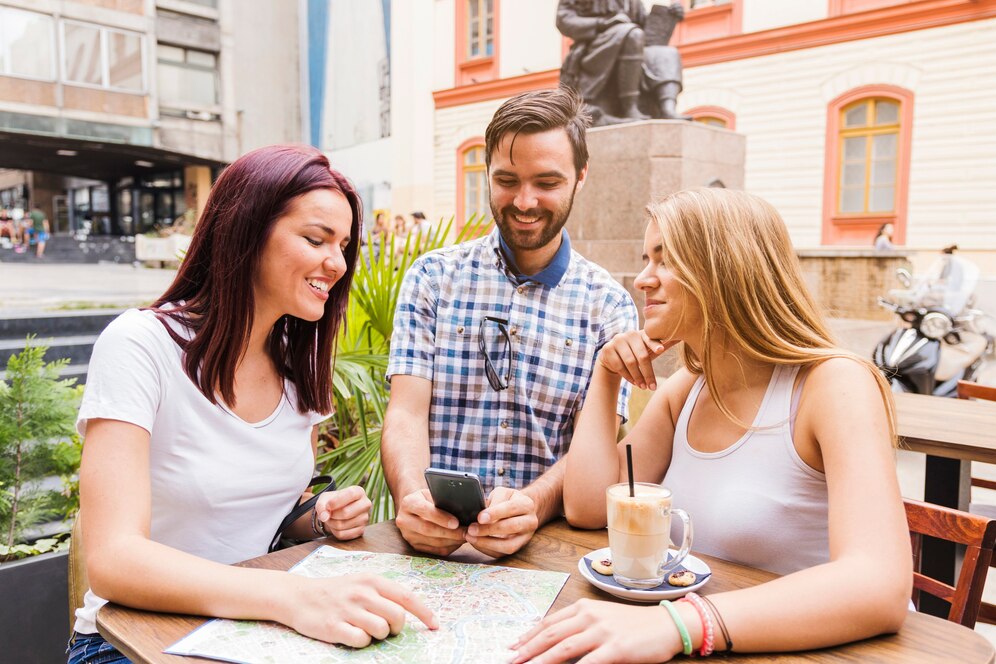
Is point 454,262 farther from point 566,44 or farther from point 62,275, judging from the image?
point 566,44

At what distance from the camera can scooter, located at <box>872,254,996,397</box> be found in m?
4.38

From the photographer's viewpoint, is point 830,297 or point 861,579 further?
point 830,297

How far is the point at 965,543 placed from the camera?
1.20 m

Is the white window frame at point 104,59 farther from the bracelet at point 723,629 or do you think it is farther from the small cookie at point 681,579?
the bracelet at point 723,629

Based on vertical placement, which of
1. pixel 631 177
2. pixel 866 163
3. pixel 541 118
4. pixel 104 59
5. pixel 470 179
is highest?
pixel 104 59

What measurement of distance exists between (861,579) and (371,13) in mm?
5120

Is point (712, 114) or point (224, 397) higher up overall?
point (712, 114)

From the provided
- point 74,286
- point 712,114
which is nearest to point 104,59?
point 74,286

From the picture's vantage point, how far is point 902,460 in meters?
4.33

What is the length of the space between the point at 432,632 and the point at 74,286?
411 cm

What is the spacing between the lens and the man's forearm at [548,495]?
4.36ft

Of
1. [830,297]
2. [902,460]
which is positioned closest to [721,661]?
[902,460]

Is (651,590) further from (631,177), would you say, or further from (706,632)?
(631,177)

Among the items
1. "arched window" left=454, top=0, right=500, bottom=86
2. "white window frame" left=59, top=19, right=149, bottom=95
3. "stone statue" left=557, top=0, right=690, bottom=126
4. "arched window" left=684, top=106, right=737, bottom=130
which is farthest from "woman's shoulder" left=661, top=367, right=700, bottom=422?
"arched window" left=684, top=106, right=737, bottom=130
